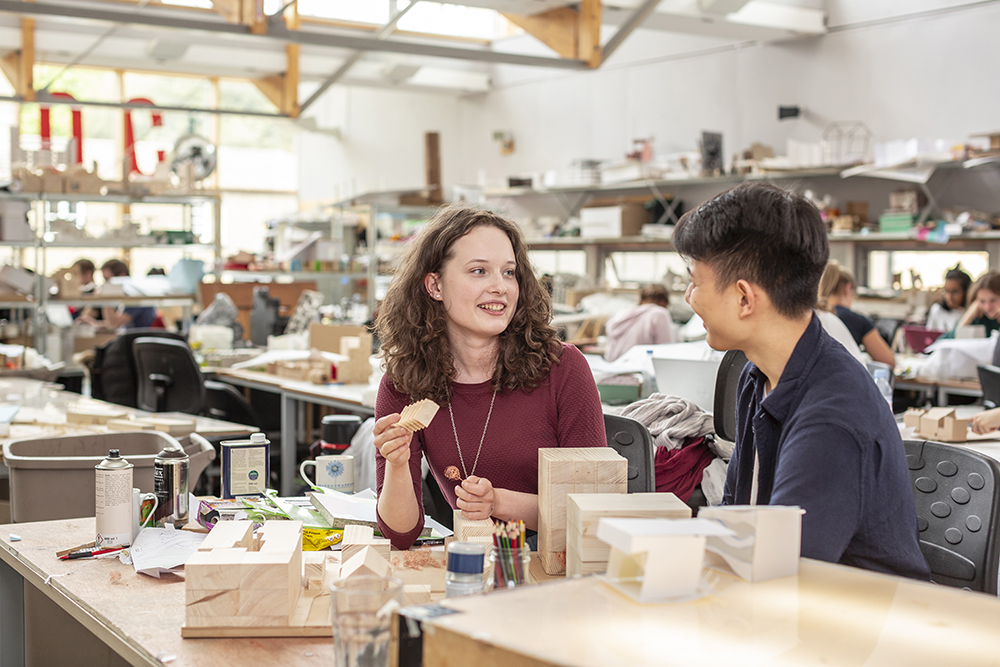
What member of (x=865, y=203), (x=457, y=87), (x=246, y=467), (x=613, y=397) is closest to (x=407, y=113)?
(x=457, y=87)

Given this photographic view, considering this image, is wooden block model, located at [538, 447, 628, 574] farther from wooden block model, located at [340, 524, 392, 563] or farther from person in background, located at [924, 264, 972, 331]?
person in background, located at [924, 264, 972, 331]

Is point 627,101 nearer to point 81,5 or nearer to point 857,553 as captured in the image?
→ point 81,5

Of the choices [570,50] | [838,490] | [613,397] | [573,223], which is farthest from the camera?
[573,223]

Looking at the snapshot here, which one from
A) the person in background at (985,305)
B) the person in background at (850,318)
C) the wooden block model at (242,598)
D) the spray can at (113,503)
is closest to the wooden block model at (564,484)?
the wooden block model at (242,598)

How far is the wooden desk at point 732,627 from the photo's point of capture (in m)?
0.96

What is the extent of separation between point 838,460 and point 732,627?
41 cm

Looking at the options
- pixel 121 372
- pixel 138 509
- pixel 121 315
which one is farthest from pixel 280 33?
pixel 138 509

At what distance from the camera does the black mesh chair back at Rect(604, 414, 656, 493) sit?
2.32m

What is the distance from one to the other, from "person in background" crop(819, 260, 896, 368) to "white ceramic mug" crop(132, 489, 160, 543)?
4074 millimetres

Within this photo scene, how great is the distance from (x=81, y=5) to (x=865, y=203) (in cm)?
592

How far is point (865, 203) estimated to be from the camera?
739cm

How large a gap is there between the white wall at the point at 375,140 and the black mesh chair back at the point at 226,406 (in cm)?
732

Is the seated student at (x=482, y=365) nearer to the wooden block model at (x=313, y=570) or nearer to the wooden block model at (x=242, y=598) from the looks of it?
the wooden block model at (x=313, y=570)

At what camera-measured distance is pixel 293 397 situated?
4.94 metres
